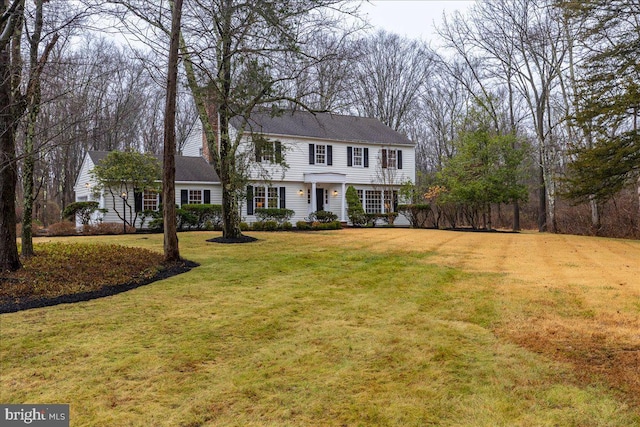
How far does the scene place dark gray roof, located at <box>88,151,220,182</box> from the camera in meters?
19.7

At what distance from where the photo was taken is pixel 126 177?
1720 cm

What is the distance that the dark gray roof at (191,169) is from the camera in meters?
19.7

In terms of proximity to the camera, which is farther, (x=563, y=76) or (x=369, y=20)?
(x=563, y=76)

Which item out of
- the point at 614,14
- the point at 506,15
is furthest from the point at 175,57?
the point at 506,15

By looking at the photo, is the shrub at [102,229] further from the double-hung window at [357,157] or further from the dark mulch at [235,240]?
the double-hung window at [357,157]

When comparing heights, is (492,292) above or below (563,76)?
below

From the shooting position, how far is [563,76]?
19984 mm

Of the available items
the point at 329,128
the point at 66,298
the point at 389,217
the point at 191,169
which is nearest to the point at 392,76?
the point at 329,128

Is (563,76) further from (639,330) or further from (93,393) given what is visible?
(93,393)

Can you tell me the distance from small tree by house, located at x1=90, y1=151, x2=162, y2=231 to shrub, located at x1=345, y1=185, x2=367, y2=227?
946 centimetres

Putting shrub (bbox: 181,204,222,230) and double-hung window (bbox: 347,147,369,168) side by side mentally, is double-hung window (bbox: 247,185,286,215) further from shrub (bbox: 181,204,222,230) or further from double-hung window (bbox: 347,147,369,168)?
double-hung window (bbox: 347,147,369,168)

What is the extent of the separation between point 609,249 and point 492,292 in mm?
7488

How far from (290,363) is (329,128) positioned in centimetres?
2088

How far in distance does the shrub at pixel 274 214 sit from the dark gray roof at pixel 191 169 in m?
2.70
